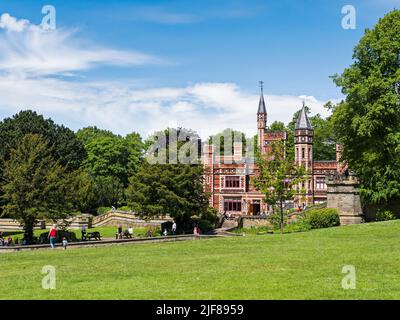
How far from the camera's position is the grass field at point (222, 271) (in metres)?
12.9

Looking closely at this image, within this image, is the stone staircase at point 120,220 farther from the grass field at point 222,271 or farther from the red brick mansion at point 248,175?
the grass field at point 222,271

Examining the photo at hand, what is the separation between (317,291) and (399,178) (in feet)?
94.4

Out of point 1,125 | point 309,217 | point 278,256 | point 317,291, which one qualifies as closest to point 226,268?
point 278,256

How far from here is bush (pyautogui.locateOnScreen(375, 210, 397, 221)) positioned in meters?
40.6

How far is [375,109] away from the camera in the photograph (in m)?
37.2

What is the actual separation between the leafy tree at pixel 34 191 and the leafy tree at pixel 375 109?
19.8 m

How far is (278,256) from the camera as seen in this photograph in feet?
64.1

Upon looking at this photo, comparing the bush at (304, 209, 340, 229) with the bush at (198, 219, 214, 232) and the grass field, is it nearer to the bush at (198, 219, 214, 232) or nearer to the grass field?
the grass field

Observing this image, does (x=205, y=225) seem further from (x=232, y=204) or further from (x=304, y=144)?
(x=304, y=144)

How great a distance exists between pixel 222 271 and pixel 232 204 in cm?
5748

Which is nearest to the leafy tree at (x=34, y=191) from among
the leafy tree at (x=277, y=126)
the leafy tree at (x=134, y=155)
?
the leafy tree at (x=134, y=155)

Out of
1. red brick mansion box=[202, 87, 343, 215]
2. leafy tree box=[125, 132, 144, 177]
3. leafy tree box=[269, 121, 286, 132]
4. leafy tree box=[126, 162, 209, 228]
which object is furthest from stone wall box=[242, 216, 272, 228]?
leafy tree box=[269, 121, 286, 132]

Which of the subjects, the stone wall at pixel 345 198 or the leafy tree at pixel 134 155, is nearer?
the stone wall at pixel 345 198
